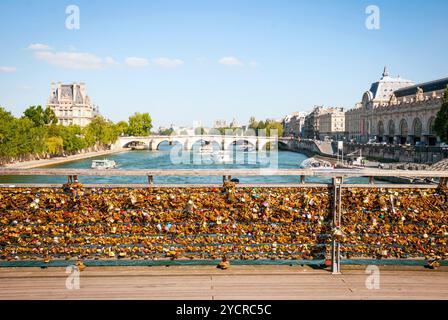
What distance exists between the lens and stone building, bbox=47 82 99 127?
338 ft

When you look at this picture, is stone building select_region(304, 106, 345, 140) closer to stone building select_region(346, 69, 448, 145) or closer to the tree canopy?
stone building select_region(346, 69, 448, 145)

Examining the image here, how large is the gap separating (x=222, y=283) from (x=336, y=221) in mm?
2002

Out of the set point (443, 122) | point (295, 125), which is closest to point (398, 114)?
point (443, 122)

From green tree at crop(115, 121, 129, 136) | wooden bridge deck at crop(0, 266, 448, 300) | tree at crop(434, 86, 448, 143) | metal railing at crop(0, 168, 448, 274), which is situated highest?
green tree at crop(115, 121, 129, 136)

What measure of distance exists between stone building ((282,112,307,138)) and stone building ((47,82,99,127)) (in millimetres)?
78086

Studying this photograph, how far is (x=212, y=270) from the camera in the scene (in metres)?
6.17

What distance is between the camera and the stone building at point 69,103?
338 feet

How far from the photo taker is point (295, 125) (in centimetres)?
16562

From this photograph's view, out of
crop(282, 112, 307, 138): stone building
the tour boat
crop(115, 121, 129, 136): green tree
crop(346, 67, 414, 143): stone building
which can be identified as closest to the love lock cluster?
crop(346, 67, 414, 143): stone building
